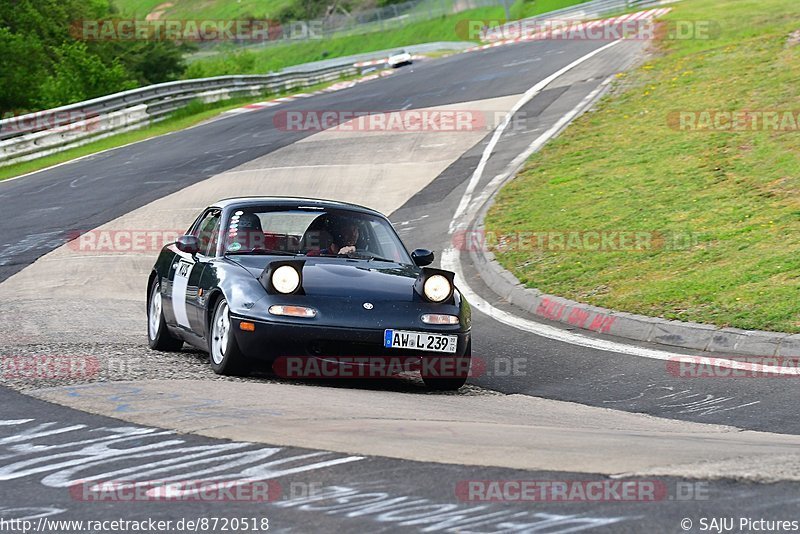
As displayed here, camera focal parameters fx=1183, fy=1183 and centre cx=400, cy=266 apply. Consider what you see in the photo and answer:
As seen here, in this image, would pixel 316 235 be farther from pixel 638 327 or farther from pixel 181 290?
pixel 638 327

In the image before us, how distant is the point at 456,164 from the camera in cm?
2317

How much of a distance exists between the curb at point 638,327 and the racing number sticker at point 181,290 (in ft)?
12.5

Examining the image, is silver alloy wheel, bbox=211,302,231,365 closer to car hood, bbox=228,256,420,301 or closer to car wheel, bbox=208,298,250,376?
car wheel, bbox=208,298,250,376

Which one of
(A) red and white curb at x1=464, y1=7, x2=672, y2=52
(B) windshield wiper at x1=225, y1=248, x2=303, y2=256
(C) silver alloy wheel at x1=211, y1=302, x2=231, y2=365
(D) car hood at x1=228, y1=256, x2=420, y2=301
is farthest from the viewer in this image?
(A) red and white curb at x1=464, y1=7, x2=672, y2=52

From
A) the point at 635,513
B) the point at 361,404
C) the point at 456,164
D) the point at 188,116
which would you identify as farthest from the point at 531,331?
the point at 188,116

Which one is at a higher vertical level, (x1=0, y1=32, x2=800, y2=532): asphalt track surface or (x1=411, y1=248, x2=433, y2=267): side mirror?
(x1=411, y1=248, x2=433, y2=267): side mirror

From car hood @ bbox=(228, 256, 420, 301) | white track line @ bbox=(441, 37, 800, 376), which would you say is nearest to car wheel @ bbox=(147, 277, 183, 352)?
car hood @ bbox=(228, 256, 420, 301)

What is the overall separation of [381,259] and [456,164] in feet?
45.8

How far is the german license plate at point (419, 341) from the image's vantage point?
8.06 meters

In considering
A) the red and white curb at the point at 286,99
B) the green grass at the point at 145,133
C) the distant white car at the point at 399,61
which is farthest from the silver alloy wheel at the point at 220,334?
the distant white car at the point at 399,61

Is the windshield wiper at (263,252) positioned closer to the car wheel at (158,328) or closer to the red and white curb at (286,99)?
the car wheel at (158,328)

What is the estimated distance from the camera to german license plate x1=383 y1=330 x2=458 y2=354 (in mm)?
8062

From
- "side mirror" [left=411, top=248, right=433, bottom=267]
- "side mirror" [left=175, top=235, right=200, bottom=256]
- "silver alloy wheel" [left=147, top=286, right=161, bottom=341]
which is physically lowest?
"silver alloy wheel" [left=147, top=286, right=161, bottom=341]

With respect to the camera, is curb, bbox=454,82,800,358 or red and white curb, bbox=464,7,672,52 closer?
curb, bbox=454,82,800,358
